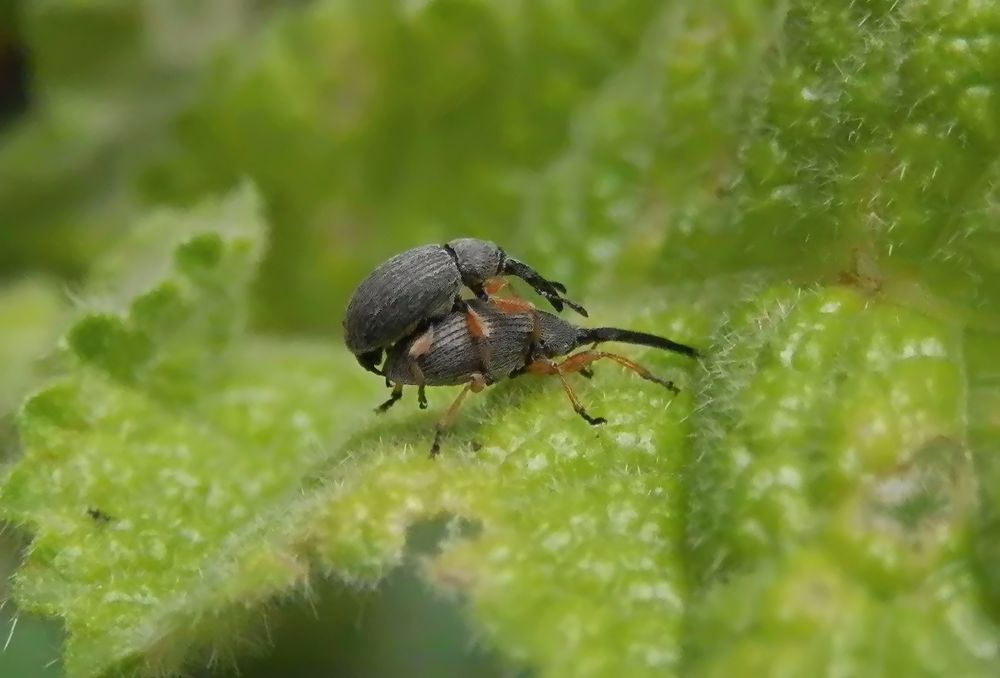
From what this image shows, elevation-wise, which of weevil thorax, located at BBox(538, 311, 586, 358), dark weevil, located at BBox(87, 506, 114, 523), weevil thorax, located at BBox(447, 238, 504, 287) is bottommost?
weevil thorax, located at BBox(538, 311, 586, 358)

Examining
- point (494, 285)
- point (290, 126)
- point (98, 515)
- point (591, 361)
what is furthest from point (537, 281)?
point (290, 126)

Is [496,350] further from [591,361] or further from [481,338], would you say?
[591,361]

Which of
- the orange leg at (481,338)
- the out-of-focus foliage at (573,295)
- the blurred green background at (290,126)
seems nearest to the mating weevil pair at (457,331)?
the orange leg at (481,338)

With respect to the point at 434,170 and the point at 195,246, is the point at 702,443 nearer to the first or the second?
the point at 195,246

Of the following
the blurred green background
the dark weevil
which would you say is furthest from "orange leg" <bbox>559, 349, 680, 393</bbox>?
the dark weevil

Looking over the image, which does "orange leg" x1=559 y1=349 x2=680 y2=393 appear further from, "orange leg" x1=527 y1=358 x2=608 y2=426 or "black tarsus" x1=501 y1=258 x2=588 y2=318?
"black tarsus" x1=501 y1=258 x2=588 y2=318

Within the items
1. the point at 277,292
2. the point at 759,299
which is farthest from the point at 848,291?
the point at 277,292
